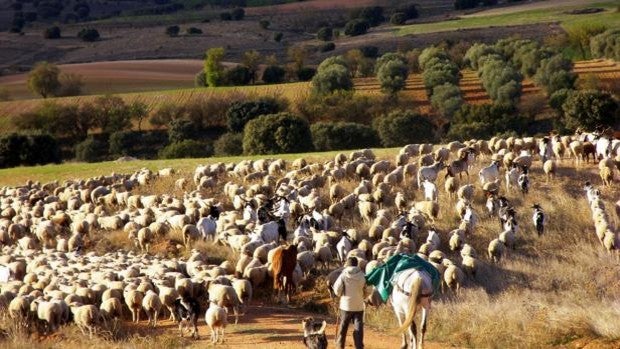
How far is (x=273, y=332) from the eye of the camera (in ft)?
74.2

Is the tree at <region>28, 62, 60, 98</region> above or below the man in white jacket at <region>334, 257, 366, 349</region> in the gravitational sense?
above

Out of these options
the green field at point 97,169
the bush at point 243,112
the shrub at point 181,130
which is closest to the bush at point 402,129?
the bush at point 243,112

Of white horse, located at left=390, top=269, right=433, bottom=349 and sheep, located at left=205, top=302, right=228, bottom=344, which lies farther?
sheep, located at left=205, top=302, right=228, bottom=344

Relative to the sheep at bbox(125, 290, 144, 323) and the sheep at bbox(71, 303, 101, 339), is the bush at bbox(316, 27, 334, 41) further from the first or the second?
the sheep at bbox(71, 303, 101, 339)

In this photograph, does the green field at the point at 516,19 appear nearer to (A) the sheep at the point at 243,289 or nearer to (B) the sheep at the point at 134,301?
(A) the sheep at the point at 243,289

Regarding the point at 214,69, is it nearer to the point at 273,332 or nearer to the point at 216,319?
the point at 273,332

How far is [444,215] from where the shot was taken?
1363 inches

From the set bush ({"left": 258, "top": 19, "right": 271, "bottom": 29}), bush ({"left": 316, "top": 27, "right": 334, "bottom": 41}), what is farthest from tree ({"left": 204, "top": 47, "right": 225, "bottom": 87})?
bush ({"left": 258, "top": 19, "right": 271, "bottom": 29})

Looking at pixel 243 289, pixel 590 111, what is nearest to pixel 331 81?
pixel 590 111

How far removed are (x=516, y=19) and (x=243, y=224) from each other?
4637 inches

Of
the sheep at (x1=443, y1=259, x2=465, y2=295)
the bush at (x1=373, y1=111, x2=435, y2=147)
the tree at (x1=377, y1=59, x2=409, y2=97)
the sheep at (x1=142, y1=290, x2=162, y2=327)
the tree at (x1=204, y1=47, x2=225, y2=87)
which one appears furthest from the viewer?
the tree at (x1=204, y1=47, x2=225, y2=87)

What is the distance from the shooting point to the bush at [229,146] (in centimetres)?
7000

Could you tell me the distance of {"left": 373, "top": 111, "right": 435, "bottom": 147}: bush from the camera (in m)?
69.6

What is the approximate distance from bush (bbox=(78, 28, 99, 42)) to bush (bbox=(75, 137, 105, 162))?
266 ft
